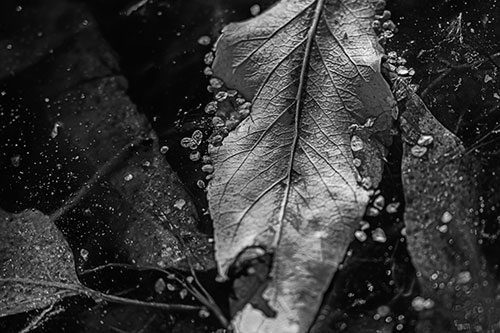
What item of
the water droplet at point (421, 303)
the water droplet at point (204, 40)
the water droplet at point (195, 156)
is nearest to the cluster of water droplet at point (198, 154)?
the water droplet at point (195, 156)

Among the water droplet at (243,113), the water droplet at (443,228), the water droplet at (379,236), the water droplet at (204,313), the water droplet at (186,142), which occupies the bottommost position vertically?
the water droplet at (443,228)

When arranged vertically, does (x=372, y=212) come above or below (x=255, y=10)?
below

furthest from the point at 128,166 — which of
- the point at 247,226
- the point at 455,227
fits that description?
the point at 455,227

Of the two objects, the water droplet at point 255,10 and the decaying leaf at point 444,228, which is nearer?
the decaying leaf at point 444,228

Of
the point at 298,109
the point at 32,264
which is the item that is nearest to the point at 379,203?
the point at 298,109

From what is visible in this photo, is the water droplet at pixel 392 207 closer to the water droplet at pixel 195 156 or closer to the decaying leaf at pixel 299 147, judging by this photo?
the decaying leaf at pixel 299 147

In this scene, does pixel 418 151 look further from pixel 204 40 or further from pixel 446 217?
pixel 204 40
